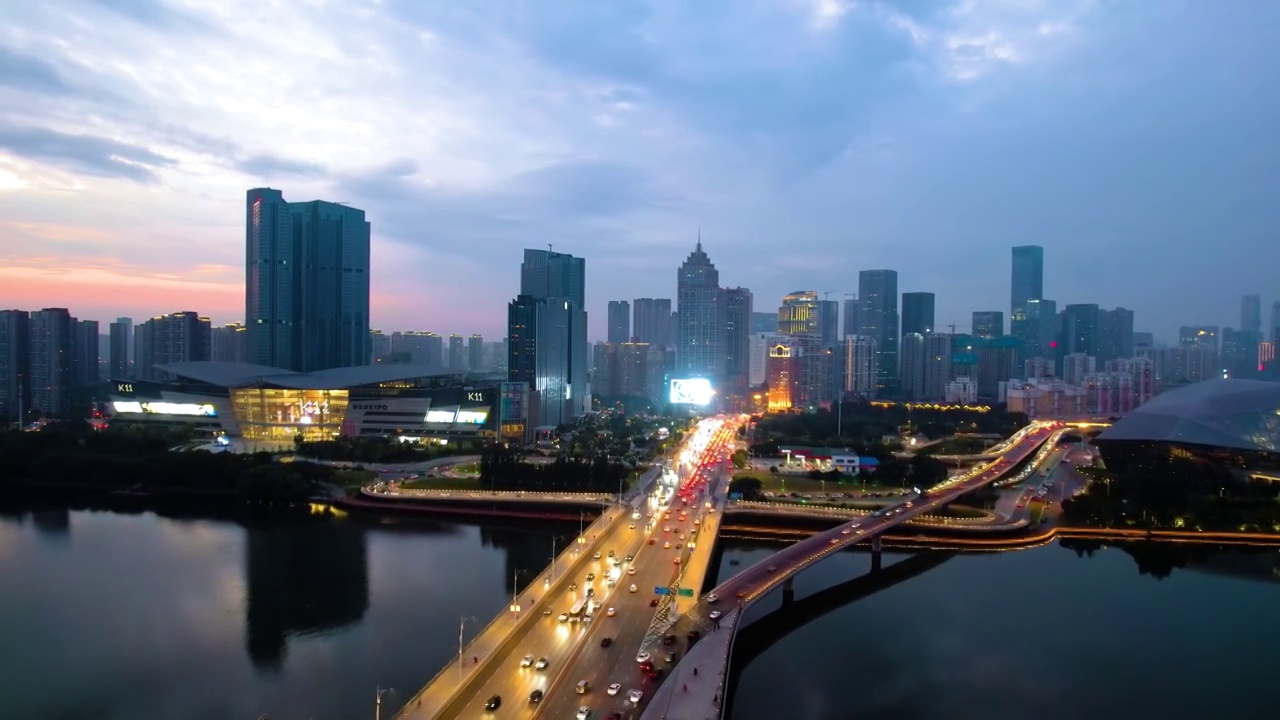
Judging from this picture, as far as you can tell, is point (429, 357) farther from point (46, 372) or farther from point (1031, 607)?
point (1031, 607)

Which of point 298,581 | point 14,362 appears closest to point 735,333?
point 14,362

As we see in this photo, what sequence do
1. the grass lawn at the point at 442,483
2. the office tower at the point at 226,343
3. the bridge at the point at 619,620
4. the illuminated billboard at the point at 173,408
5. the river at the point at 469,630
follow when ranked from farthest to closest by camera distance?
the office tower at the point at 226,343 → the illuminated billboard at the point at 173,408 → the grass lawn at the point at 442,483 → the river at the point at 469,630 → the bridge at the point at 619,620

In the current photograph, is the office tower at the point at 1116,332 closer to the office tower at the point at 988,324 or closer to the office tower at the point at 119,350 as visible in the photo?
the office tower at the point at 988,324

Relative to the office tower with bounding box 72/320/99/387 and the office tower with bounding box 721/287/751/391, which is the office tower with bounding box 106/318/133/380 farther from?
the office tower with bounding box 721/287/751/391

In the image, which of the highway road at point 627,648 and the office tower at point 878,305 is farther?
the office tower at point 878,305

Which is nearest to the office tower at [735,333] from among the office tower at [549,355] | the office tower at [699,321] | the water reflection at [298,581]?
the office tower at [699,321]

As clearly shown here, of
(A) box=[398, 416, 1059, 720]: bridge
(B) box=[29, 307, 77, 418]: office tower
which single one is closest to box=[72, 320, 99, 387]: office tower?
(B) box=[29, 307, 77, 418]: office tower

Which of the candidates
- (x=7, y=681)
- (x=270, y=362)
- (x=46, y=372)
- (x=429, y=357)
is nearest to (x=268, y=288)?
(x=270, y=362)
